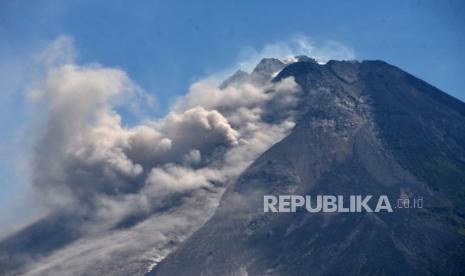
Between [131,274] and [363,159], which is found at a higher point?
[363,159]

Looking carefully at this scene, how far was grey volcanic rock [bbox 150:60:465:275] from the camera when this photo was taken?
13412 centimetres

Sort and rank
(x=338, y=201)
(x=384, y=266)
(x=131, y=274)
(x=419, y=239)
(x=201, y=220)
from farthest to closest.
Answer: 1. (x=201, y=220)
2. (x=338, y=201)
3. (x=131, y=274)
4. (x=419, y=239)
5. (x=384, y=266)

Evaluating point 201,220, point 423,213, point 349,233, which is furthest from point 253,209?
point 423,213

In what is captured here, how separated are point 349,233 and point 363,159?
39654 mm

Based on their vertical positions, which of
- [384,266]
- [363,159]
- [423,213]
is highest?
[363,159]

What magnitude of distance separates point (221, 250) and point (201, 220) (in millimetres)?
30106

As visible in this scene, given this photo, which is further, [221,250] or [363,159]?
[363,159]

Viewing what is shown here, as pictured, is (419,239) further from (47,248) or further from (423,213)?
(47,248)

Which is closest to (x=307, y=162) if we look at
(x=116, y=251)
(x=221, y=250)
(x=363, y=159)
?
(x=363, y=159)

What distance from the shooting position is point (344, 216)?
495 feet

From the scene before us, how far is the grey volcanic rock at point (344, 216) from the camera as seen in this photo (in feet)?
440

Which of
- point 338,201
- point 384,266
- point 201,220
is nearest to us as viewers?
point 384,266

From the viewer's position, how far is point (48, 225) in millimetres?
192000

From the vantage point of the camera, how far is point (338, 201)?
159750mm
